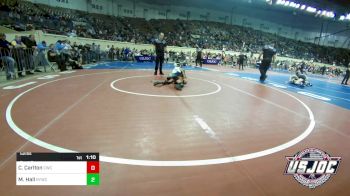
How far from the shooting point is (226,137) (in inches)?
191

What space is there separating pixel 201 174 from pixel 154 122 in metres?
2.32

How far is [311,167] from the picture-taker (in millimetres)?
2945

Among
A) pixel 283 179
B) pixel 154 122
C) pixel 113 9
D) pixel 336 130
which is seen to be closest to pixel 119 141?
pixel 154 122
